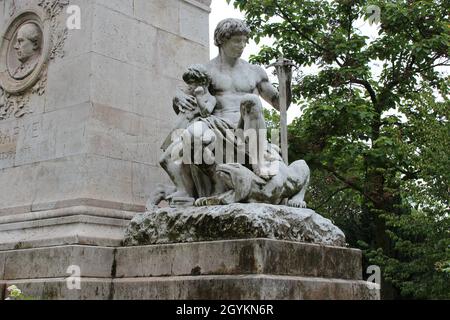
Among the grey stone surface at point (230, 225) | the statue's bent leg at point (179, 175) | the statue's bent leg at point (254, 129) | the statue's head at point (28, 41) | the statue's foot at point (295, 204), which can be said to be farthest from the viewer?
the statue's head at point (28, 41)

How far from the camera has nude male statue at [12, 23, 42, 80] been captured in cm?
880

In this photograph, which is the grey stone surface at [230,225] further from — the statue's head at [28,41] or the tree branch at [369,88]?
the tree branch at [369,88]

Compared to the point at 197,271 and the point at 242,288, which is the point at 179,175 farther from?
the point at 242,288

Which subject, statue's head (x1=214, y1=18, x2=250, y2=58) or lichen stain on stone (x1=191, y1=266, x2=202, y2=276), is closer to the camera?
lichen stain on stone (x1=191, y1=266, x2=202, y2=276)

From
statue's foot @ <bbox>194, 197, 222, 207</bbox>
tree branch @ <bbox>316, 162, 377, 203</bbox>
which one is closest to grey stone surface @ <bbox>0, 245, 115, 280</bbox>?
statue's foot @ <bbox>194, 197, 222, 207</bbox>

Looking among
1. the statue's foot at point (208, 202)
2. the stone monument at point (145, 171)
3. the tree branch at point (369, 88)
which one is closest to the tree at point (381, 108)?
the tree branch at point (369, 88)

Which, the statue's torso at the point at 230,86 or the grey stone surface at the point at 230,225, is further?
the statue's torso at the point at 230,86

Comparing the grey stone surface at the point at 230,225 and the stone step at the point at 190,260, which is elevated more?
the grey stone surface at the point at 230,225

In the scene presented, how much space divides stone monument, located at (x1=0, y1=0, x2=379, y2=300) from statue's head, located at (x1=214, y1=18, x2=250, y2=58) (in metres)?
0.02

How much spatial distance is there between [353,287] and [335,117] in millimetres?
8373

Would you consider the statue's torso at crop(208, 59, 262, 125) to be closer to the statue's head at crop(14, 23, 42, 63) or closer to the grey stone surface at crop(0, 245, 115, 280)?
the grey stone surface at crop(0, 245, 115, 280)

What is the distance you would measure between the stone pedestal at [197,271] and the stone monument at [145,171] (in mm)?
16

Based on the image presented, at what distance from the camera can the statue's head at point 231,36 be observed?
7801 mm
